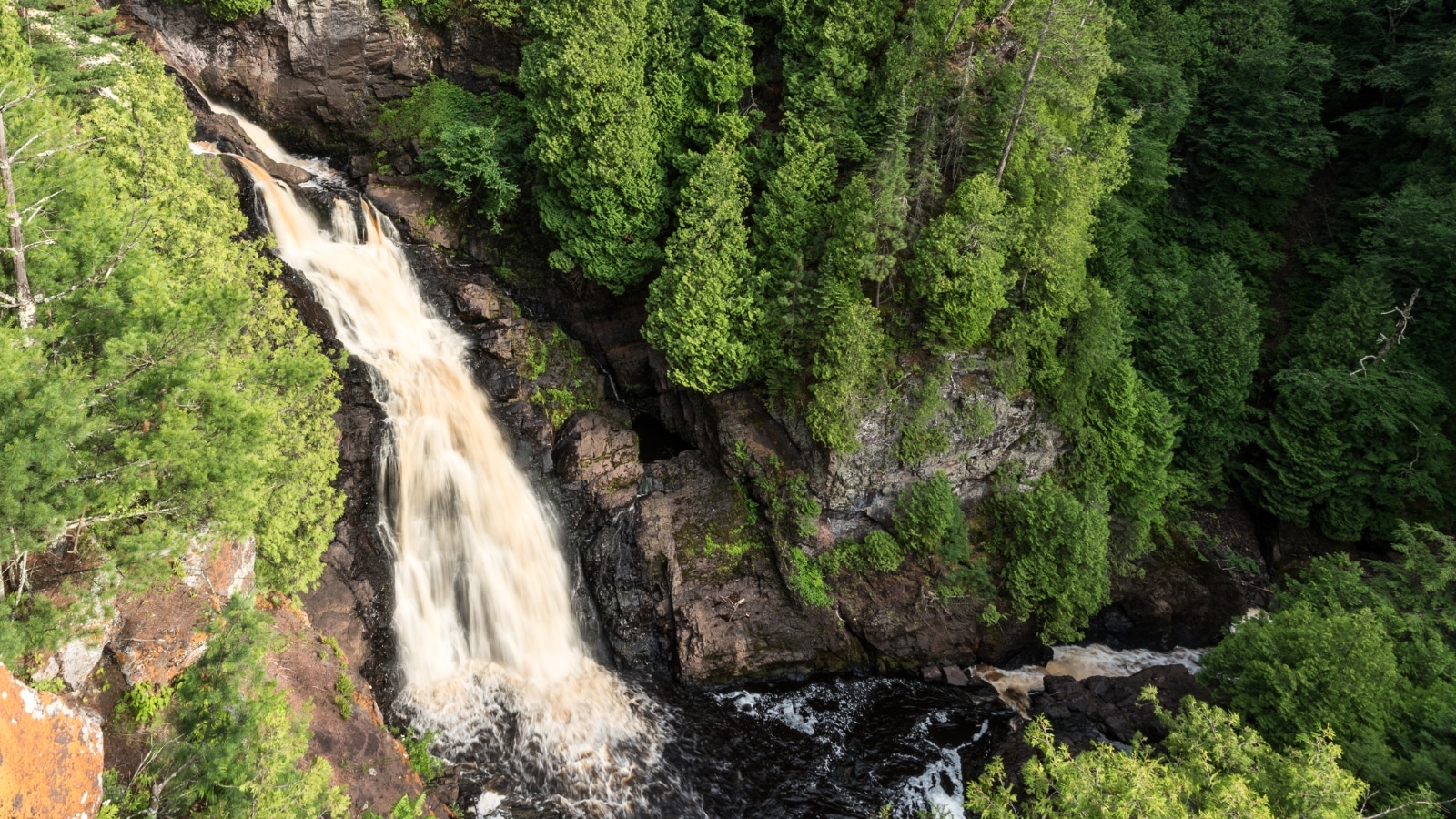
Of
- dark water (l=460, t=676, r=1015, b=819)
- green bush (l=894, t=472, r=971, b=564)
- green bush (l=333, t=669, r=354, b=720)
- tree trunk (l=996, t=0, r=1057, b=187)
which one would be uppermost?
tree trunk (l=996, t=0, r=1057, b=187)

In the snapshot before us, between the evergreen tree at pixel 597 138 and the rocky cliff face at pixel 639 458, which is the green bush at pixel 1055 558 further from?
the evergreen tree at pixel 597 138

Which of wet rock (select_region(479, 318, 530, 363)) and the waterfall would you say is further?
wet rock (select_region(479, 318, 530, 363))

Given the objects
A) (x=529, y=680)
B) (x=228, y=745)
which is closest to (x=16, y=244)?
(x=228, y=745)

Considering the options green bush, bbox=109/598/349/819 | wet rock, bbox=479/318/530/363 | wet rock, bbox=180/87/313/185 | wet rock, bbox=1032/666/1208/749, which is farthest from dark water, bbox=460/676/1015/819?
wet rock, bbox=180/87/313/185

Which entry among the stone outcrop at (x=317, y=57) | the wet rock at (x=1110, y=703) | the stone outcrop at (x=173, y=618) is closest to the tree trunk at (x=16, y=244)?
the stone outcrop at (x=173, y=618)

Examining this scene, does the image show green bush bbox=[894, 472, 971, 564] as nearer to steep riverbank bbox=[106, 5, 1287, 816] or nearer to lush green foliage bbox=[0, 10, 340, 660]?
steep riverbank bbox=[106, 5, 1287, 816]

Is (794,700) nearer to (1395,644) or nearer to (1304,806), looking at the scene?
(1304,806)

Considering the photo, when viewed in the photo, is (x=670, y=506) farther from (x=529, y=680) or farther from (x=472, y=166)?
(x=472, y=166)
